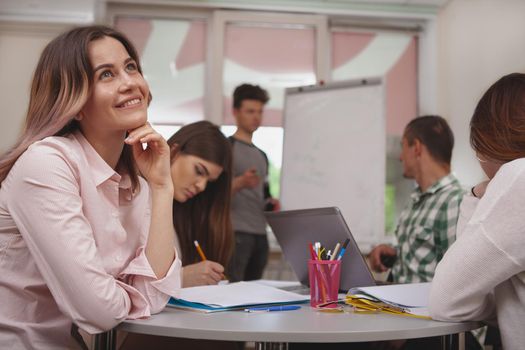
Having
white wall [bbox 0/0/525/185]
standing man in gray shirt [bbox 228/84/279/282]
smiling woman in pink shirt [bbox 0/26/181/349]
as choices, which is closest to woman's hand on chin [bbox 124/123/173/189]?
smiling woman in pink shirt [bbox 0/26/181/349]

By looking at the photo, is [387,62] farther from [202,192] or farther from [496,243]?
[496,243]

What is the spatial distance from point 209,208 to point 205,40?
2.44 meters

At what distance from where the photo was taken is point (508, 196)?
3.38 feet

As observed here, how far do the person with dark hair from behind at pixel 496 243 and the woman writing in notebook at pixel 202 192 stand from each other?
113 cm

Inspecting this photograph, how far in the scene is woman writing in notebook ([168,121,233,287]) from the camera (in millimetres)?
2117

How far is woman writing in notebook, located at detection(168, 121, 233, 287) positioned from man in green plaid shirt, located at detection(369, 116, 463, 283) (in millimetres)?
738

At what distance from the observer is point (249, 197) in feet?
11.2

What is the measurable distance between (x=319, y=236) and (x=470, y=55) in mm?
2851

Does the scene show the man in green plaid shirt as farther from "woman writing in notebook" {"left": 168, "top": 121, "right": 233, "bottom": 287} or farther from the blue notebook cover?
the blue notebook cover

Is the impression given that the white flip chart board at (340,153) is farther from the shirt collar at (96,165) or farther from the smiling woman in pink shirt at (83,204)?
the shirt collar at (96,165)

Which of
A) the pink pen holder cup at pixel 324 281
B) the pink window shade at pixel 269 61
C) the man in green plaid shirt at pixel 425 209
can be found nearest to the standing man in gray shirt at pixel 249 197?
the pink window shade at pixel 269 61

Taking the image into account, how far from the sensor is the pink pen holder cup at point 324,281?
1.28 m

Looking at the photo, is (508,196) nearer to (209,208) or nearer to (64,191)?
(64,191)

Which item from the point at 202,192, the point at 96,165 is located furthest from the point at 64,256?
the point at 202,192
